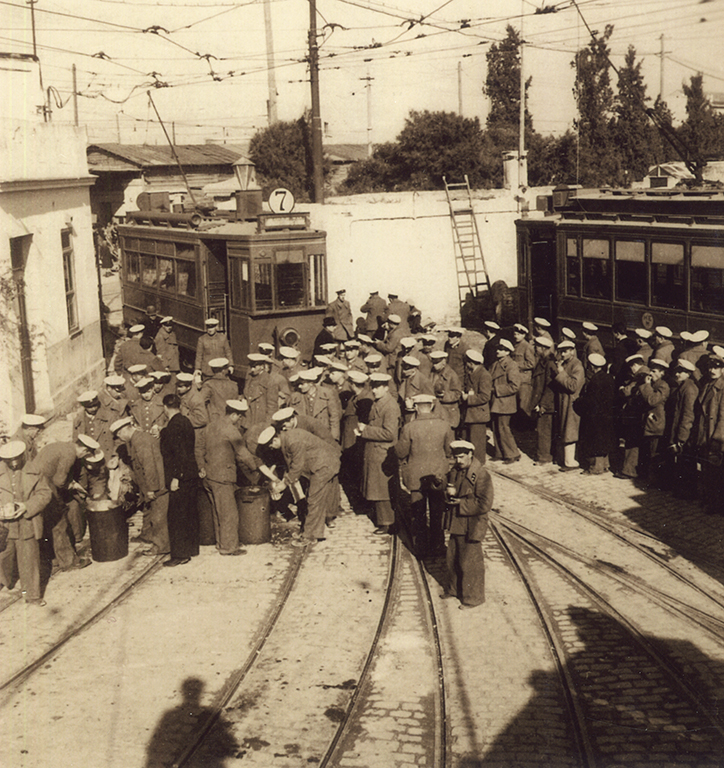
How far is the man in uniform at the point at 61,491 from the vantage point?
8.71 meters

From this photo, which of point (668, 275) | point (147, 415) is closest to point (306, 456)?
point (147, 415)

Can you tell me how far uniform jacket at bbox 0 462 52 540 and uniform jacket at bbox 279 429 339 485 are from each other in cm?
234

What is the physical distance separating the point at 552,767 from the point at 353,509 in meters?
5.36

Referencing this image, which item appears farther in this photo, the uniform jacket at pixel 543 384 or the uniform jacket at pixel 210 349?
the uniform jacket at pixel 210 349

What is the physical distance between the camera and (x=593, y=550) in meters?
8.96

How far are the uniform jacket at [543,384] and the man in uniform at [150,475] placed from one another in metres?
5.29

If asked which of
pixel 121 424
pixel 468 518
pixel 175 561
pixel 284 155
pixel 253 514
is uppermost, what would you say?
pixel 284 155

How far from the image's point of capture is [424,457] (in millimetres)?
8742

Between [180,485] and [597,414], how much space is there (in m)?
5.34

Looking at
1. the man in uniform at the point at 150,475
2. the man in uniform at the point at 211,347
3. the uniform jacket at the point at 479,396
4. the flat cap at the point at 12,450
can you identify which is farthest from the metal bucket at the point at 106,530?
the man in uniform at the point at 211,347

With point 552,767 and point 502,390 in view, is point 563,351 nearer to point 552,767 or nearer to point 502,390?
point 502,390

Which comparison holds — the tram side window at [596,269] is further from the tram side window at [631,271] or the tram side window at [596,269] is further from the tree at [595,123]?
the tree at [595,123]

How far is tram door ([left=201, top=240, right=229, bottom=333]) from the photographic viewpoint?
15617mm

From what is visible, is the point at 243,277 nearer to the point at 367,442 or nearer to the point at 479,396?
the point at 479,396
